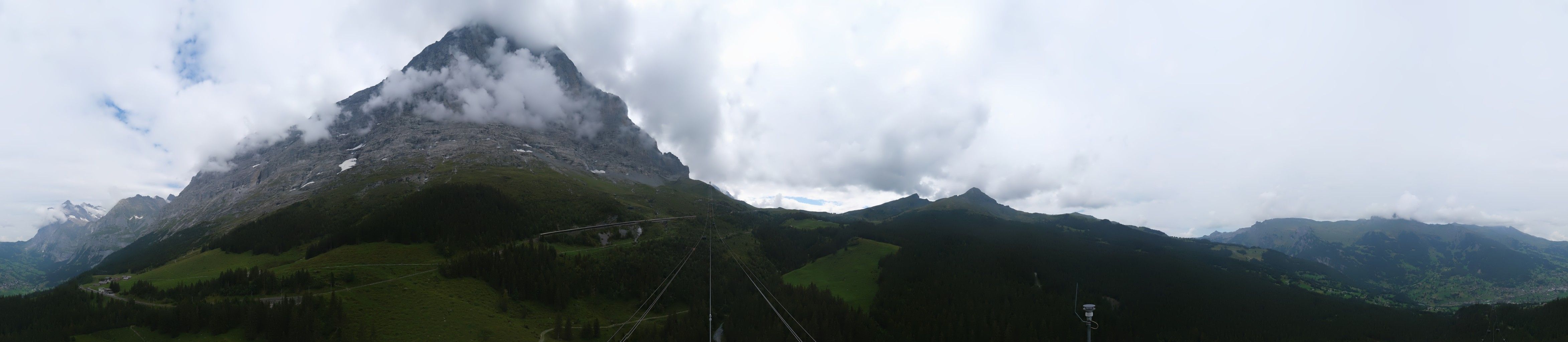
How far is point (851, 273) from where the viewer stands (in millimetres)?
135500

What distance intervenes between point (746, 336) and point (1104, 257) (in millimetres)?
165669

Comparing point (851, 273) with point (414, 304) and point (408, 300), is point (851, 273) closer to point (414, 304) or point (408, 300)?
point (414, 304)

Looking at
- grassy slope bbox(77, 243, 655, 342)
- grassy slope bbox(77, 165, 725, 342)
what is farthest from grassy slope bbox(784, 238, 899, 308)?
grassy slope bbox(77, 243, 655, 342)

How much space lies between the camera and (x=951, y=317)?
92.6m

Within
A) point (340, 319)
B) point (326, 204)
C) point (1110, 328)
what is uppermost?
point (326, 204)

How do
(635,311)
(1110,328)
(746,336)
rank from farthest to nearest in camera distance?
(1110,328)
(635,311)
(746,336)

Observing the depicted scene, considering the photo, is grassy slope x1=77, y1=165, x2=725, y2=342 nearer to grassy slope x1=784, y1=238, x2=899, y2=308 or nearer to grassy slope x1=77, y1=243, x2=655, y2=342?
grassy slope x1=77, y1=243, x2=655, y2=342

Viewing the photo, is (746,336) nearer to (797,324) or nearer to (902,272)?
(797,324)

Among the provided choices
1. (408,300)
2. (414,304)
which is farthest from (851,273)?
(408,300)

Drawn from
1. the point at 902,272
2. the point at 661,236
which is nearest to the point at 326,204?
the point at 661,236

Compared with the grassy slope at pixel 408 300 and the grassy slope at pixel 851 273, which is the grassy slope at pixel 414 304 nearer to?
the grassy slope at pixel 408 300

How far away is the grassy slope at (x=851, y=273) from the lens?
115500 mm

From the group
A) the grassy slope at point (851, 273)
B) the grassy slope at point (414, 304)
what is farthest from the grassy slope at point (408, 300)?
the grassy slope at point (851, 273)

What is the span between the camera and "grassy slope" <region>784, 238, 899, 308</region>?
379ft
